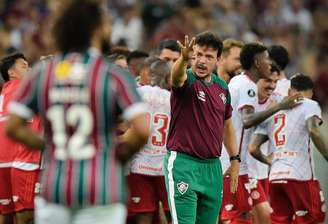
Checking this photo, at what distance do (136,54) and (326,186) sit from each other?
3195 mm

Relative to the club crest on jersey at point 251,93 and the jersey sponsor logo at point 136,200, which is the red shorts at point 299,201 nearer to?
the club crest on jersey at point 251,93

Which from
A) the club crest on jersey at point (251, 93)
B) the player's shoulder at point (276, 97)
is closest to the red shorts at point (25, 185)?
the club crest on jersey at point (251, 93)

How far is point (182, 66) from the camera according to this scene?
10078mm

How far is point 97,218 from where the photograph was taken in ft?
23.9

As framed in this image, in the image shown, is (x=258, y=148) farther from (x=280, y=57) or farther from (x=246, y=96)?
(x=280, y=57)

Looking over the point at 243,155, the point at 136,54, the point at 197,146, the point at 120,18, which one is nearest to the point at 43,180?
the point at 197,146

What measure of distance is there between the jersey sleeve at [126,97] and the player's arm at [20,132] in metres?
0.64

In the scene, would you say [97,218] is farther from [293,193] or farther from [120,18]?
[120,18]

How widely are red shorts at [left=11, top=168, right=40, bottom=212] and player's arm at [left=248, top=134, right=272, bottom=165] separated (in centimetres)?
256

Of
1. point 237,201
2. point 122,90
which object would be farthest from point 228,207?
point 122,90

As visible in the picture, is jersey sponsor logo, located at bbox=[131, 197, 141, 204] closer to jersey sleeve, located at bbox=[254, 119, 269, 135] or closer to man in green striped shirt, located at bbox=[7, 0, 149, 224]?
jersey sleeve, located at bbox=[254, 119, 269, 135]

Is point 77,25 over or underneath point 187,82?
over

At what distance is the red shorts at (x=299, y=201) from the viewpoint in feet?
43.4

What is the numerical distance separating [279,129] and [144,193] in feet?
5.97
